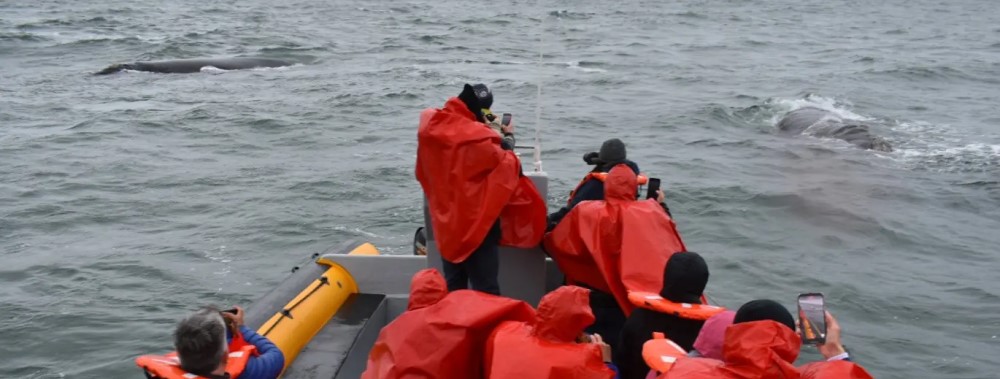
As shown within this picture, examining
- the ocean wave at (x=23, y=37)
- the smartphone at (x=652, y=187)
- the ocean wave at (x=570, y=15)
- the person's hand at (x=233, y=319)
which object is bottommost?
the ocean wave at (x=23, y=37)

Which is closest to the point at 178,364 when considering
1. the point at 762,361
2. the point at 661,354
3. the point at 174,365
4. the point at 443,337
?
the point at 174,365

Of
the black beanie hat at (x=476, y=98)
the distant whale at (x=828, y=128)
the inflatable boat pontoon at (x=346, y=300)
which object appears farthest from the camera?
the distant whale at (x=828, y=128)

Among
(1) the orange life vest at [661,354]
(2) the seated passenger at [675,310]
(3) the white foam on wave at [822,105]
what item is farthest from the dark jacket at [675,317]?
(3) the white foam on wave at [822,105]

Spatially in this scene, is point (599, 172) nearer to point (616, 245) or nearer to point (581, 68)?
point (616, 245)

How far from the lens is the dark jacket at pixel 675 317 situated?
4.76 m

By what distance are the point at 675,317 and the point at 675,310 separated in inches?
3.4

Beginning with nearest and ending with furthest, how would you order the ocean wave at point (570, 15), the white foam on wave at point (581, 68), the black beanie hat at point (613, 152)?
the black beanie hat at point (613, 152), the white foam on wave at point (581, 68), the ocean wave at point (570, 15)

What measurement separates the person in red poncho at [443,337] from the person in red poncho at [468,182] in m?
1.11

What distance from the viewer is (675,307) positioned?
15.6ft

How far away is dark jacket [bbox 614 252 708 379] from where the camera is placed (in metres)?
4.76

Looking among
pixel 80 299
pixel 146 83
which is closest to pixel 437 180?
pixel 80 299

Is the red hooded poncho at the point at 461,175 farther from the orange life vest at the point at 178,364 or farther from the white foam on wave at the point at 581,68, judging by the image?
the white foam on wave at the point at 581,68

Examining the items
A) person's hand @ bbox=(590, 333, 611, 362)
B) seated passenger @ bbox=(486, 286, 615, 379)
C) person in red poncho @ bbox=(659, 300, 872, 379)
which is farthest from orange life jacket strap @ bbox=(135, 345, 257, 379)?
person in red poncho @ bbox=(659, 300, 872, 379)

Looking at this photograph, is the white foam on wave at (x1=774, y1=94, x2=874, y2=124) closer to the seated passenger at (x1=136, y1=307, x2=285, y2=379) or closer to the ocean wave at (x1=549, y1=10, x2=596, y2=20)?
the seated passenger at (x1=136, y1=307, x2=285, y2=379)
